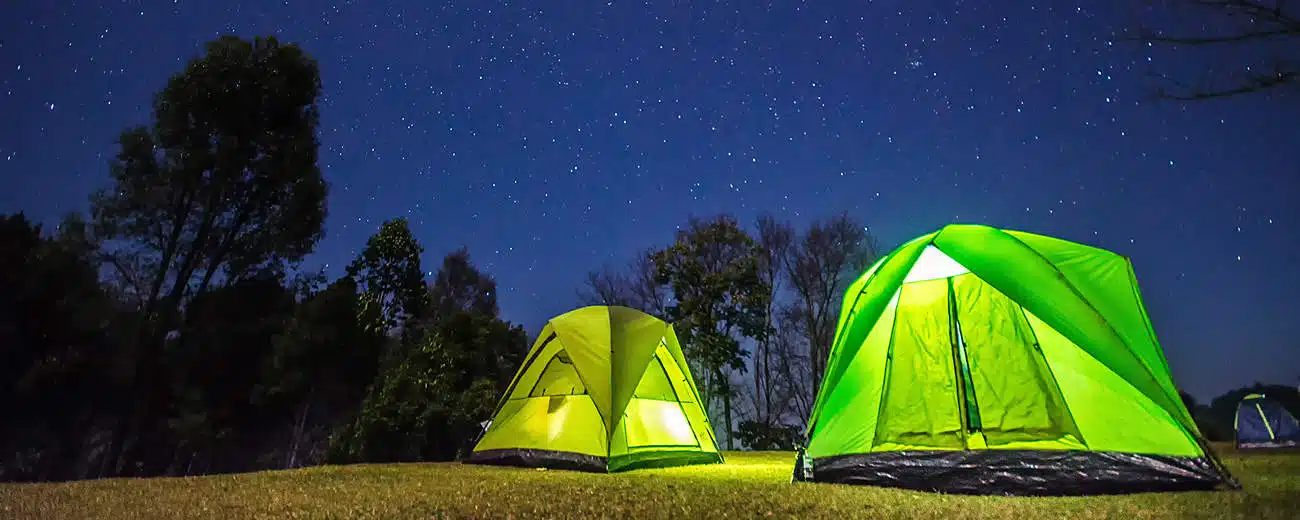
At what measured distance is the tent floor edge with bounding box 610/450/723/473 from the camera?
8.95 m

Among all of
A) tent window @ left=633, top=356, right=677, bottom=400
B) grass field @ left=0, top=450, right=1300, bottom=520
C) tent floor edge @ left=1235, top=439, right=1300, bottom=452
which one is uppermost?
tent window @ left=633, top=356, right=677, bottom=400

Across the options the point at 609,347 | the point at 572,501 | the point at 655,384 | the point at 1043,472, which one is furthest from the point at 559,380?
the point at 1043,472

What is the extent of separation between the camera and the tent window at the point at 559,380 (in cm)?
987

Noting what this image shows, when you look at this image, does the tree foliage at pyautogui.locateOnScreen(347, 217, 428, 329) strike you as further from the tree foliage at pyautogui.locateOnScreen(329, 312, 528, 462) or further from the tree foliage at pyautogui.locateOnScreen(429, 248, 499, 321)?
the tree foliage at pyautogui.locateOnScreen(429, 248, 499, 321)

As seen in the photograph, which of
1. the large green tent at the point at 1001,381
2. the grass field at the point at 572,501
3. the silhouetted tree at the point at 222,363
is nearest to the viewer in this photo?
the grass field at the point at 572,501

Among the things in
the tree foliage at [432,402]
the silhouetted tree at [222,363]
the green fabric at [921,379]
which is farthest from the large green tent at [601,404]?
the silhouetted tree at [222,363]

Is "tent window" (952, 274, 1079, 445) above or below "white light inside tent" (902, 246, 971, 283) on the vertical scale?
below

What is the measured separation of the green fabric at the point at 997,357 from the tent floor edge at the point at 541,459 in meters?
3.27

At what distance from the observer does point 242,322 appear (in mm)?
20922

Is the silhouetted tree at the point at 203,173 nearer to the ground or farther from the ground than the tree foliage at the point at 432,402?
farther from the ground

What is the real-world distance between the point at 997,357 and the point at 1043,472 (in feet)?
4.33

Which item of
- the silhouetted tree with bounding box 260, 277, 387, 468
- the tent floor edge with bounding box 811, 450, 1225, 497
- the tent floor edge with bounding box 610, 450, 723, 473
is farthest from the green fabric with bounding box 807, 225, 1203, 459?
the silhouetted tree with bounding box 260, 277, 387, 468

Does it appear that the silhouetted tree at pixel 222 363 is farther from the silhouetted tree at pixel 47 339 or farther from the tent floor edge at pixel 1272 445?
the tent floor edge at pixel 1272 445

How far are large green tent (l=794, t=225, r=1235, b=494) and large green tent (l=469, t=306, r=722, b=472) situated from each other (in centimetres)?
319
